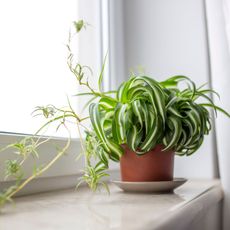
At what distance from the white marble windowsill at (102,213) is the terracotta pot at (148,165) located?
79mm

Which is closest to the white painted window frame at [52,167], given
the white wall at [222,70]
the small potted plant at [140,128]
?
the small potted plant at [140,128]

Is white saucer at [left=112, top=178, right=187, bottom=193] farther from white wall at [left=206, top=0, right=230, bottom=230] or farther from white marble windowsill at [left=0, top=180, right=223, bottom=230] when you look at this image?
white wall at [left=206, top=0, right=230, bottom=230]

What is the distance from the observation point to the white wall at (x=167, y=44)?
124cm

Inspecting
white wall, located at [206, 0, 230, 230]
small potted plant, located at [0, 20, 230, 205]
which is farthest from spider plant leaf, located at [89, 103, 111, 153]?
white wall, located at [206, 0, 230, 230]

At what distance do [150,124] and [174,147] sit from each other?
10 cm

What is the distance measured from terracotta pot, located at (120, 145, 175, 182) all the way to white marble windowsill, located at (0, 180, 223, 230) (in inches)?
3.1

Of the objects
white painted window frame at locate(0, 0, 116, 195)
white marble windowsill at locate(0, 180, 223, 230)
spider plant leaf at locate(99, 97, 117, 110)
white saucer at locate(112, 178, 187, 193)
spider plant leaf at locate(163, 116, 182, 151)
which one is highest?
spider plant leaf at locate(99, 97, 117, 110)

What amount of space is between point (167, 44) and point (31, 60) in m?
0.53

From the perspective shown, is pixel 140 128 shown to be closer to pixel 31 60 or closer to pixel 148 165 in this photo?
pixel 148 165

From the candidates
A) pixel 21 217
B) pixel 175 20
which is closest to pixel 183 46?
pixel 175 20

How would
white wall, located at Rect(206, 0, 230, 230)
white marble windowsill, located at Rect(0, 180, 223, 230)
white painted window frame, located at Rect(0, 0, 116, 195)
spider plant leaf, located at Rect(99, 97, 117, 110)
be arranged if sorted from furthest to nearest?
white wall, located at Rect(206, 0, 230, 230) → spider plant leaf, located at Rect(99, 97, 117, 110) → white painted window frame, located at Rect(0, 0, 116, 195) → white marble windowsill, located at Rect(0, 180, 223, 230)

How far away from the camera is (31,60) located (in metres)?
0.97

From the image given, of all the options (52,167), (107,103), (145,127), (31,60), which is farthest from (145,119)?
(31,60)

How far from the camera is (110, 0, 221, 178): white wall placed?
4.08 ft
